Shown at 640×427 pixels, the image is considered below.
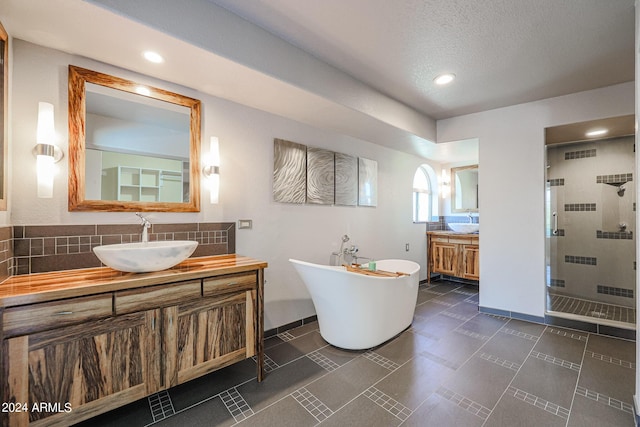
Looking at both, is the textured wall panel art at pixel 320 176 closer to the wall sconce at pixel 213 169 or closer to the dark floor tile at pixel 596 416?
the wall sconce at pixel 213 169

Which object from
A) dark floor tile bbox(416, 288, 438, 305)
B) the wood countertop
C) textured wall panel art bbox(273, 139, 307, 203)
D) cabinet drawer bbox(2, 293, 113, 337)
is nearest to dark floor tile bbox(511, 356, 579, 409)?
dark floor tile bbox(416, 288, 438, 305)

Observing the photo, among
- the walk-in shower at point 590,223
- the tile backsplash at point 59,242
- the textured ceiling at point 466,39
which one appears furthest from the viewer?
the walk-in shower at point 590,223

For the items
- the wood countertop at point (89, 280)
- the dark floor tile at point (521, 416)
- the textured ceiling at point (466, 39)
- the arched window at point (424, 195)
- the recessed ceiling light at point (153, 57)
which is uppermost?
the textured ceiling at point (466, 39)

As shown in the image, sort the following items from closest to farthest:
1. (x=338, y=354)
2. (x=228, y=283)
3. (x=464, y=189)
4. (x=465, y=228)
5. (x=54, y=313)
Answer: (x=54, y=313) < (x=228, y=283) < (x=338, y=354) < (x=465, y=228) < (x=464, y=189)

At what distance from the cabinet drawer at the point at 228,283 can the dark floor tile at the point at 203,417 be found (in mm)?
685

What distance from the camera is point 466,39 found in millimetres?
1972

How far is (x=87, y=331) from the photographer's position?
4.41ft

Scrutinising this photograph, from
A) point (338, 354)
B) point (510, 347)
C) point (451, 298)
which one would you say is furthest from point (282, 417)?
point (451, 298)

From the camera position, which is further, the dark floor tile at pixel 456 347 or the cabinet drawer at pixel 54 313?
the dark floor tile at pixel 456 347

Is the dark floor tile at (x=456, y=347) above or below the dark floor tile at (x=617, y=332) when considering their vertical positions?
below

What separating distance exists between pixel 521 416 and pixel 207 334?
1.96 meters

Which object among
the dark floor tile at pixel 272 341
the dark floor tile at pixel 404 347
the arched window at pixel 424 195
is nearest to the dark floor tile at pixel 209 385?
the dark floor tile at pixel 272 341

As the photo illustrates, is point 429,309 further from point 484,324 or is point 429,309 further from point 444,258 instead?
point 444,258

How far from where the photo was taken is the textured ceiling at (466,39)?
1.68 metres
